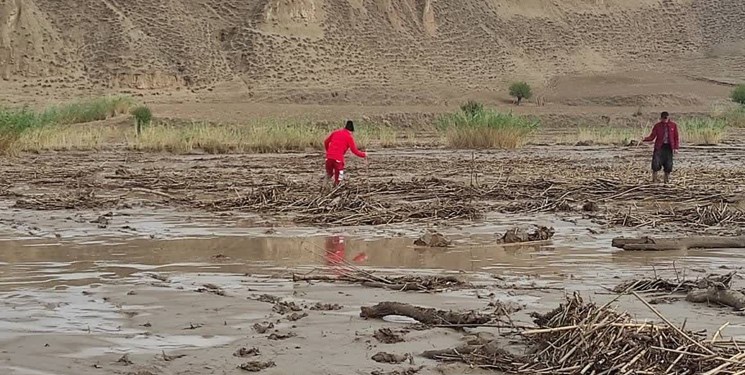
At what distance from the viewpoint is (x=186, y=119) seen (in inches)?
1672

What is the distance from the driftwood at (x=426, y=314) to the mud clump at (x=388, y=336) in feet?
1.00

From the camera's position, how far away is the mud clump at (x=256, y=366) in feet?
18.6

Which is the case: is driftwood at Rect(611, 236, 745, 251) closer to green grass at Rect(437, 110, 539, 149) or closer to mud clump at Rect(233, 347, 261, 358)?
mud clump at Rect(233, 347, 261, 358)

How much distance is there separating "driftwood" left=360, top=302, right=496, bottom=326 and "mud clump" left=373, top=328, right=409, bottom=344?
30 cm

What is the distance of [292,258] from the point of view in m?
10.0

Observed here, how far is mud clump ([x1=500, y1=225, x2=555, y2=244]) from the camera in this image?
10985 mm

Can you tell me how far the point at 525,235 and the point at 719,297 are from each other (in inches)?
152

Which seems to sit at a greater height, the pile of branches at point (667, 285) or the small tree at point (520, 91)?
the small tree at point (520, 91)

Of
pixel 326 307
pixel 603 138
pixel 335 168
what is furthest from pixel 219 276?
pixel 603 138

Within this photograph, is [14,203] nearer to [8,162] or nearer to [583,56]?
[8,162]

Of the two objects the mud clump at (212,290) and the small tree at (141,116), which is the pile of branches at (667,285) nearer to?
the mud clump at (212,290)

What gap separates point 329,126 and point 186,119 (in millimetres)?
5868

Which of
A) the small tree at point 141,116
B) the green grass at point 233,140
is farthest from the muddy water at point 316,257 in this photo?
the small tree at point 141,116

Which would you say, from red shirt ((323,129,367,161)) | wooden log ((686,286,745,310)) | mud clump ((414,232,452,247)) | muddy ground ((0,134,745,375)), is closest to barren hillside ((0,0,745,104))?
muddy ground ((0,134,745,375))
